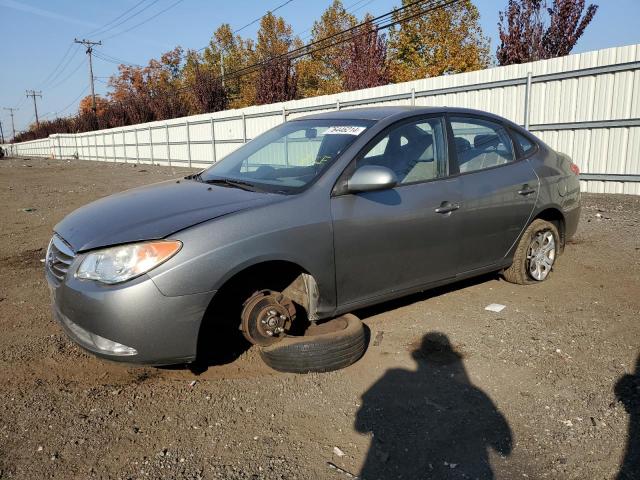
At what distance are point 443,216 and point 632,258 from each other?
340 centimetres

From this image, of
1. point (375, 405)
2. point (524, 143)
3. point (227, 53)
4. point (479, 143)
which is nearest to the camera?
point (375, 405)

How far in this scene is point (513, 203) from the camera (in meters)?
4.39

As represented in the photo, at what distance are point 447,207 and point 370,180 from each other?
0.85m

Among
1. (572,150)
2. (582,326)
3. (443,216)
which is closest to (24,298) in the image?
(443,216)

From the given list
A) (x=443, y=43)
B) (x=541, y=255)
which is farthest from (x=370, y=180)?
(x=443, y=43)

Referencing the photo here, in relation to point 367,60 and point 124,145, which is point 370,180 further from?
point 124,145

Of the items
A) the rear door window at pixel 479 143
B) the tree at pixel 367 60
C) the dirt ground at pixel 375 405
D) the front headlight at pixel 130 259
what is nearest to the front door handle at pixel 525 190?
the rear door window at pixel 479 143

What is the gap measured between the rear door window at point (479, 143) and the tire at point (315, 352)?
67.4 inches

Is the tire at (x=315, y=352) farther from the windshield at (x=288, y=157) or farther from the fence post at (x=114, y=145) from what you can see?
the fence post at (x=114, y=145)

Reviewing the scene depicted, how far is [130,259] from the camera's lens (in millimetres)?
2795

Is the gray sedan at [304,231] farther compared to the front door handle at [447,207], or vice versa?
the front door handle at [447,207]

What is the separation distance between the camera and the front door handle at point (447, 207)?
12.6ft

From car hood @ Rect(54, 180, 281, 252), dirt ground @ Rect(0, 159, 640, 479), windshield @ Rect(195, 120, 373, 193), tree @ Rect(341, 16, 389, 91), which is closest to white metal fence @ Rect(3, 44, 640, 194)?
dirt ground @ Rect(0, 159, 640, 479)

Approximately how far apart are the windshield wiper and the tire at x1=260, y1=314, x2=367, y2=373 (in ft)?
3.54
